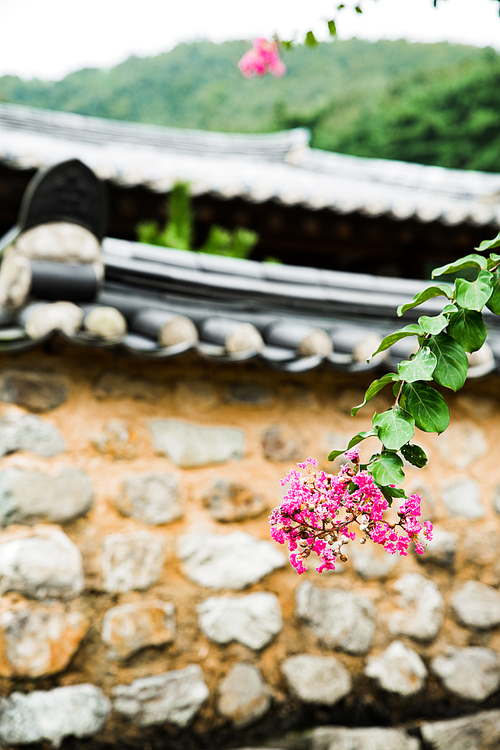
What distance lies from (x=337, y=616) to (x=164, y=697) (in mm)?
554

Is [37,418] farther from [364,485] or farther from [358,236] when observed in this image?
[358,236]

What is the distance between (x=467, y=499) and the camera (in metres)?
1.99

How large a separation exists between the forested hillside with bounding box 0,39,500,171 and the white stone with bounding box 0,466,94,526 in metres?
14.3

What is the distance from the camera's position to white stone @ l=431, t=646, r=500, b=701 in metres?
1.82

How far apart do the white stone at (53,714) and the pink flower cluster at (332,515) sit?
3.50 feet

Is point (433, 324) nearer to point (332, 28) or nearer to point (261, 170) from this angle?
point (332, 28)

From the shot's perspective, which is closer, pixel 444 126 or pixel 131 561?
pixel 131 561

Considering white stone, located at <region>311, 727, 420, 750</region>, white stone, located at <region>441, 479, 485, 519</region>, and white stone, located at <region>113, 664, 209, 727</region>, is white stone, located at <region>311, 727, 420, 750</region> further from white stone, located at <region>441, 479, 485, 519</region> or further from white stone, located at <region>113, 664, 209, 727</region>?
white stone, located at <region>441, 479, 485, 519</region>

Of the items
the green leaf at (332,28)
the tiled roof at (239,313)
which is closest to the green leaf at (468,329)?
the green leaf at (332,28)

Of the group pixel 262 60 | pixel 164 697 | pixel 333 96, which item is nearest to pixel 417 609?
pixel 164 697

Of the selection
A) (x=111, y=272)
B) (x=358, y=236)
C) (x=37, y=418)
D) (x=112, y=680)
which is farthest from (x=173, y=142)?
(x=112, y=680)

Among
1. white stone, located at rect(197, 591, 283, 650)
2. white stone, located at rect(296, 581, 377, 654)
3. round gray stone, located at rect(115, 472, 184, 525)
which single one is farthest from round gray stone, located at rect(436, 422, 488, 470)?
round gray stone, located at rect(115, 472, 184, 525)

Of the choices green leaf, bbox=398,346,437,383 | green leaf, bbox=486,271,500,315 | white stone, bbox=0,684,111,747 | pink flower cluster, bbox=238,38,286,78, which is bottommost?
white stone, bbox=0,684,111,747

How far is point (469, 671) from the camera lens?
1.84m
